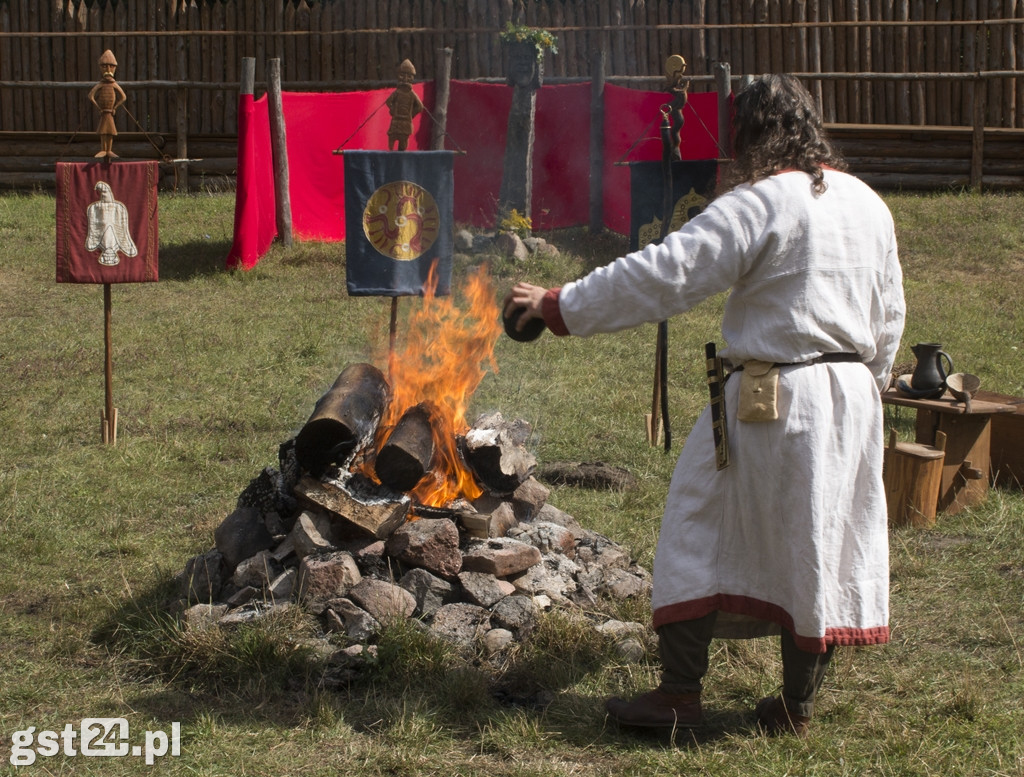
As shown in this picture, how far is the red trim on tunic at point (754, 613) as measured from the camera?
322 cm

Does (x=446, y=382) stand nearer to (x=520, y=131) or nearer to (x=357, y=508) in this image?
(x=357, y=508)

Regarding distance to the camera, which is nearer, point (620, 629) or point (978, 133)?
point (620, 629)

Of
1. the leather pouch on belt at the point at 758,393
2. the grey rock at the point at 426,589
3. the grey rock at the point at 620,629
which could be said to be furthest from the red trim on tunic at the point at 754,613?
the grey rock at the point at 426,589

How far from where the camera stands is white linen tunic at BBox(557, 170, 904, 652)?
3119 mm

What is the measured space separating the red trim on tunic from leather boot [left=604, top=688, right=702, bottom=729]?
0.27 metres

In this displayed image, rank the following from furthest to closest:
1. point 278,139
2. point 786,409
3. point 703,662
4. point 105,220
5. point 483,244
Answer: point 483,244 < point 278,139 < point 105,220 < point 703,662 < point 786,409

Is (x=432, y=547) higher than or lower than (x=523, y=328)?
lower

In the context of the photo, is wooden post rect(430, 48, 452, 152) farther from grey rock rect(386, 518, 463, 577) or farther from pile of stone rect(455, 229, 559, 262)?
grey rock rect(386, 518, 463, 577)

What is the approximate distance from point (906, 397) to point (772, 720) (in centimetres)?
301

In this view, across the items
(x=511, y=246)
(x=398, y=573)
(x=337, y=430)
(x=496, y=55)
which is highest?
(x=496, y=55)

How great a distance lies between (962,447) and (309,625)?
11.8ft

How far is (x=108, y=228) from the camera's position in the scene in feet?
21.5

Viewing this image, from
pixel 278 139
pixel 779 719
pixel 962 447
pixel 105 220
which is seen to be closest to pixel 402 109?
pixel 105 220

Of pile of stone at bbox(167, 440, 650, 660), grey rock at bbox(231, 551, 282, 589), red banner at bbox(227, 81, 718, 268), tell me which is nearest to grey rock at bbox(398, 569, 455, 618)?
pile of stone at bbox(167, 440, 650, 660)
